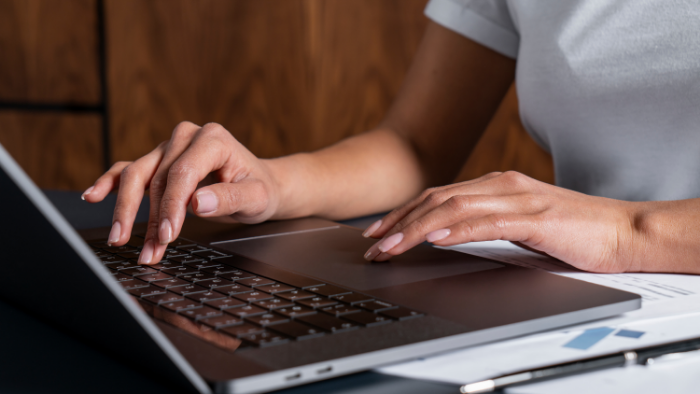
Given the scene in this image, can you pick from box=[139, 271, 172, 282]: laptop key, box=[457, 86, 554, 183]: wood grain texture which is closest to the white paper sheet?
box=[139, 271, 172, 282]: laptop key

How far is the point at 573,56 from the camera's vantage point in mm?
781

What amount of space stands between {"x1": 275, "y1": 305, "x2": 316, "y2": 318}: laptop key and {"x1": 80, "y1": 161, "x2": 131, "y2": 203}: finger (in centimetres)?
31

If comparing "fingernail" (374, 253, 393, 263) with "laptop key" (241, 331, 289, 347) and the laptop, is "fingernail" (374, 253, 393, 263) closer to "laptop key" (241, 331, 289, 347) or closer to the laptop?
the laptop

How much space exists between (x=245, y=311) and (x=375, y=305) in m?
0.08

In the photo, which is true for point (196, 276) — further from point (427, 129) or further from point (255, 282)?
point (427, 129)

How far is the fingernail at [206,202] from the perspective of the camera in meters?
0.55

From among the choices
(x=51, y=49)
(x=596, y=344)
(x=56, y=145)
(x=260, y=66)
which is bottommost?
(x=596, y=344)

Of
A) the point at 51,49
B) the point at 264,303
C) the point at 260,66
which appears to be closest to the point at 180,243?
the point at 264,303

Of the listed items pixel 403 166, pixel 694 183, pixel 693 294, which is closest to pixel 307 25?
pixel 403 166

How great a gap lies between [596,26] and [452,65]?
0.82 ft

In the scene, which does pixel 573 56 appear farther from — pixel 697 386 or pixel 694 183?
pixel 697 386

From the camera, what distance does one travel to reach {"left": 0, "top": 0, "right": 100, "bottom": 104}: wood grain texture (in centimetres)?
236

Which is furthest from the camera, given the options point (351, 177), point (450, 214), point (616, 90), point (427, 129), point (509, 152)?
point (509, 152)

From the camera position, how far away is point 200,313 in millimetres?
361
